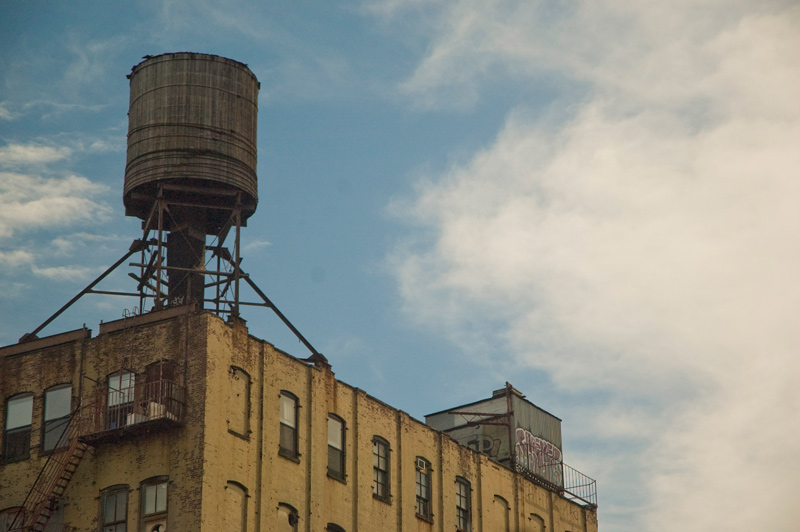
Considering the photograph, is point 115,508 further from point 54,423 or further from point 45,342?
point 45,342

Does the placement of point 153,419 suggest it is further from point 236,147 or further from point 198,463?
point 236,147

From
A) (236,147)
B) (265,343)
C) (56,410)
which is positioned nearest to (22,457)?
(56,410)

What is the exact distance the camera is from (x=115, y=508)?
43.2 meters

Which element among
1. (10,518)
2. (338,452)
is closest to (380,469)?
(338,452)

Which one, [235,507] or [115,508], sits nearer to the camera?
[115,508]

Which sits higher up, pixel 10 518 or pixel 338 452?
pixel 338 452

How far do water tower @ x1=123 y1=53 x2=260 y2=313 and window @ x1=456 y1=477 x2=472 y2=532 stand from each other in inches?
522

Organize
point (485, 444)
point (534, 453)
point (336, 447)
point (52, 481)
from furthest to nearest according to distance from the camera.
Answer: point (534, 453), point (485, 444), point (336, 447), point (52, 481)

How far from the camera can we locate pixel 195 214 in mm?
50656

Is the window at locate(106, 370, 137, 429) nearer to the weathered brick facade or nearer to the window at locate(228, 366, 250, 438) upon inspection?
the weathered brick facade

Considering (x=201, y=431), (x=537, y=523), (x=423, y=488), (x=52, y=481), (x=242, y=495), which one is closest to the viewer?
(x=201, y=431)

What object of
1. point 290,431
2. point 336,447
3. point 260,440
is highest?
point 336,447

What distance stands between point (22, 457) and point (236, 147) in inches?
524

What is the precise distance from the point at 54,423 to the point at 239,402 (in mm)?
6186
